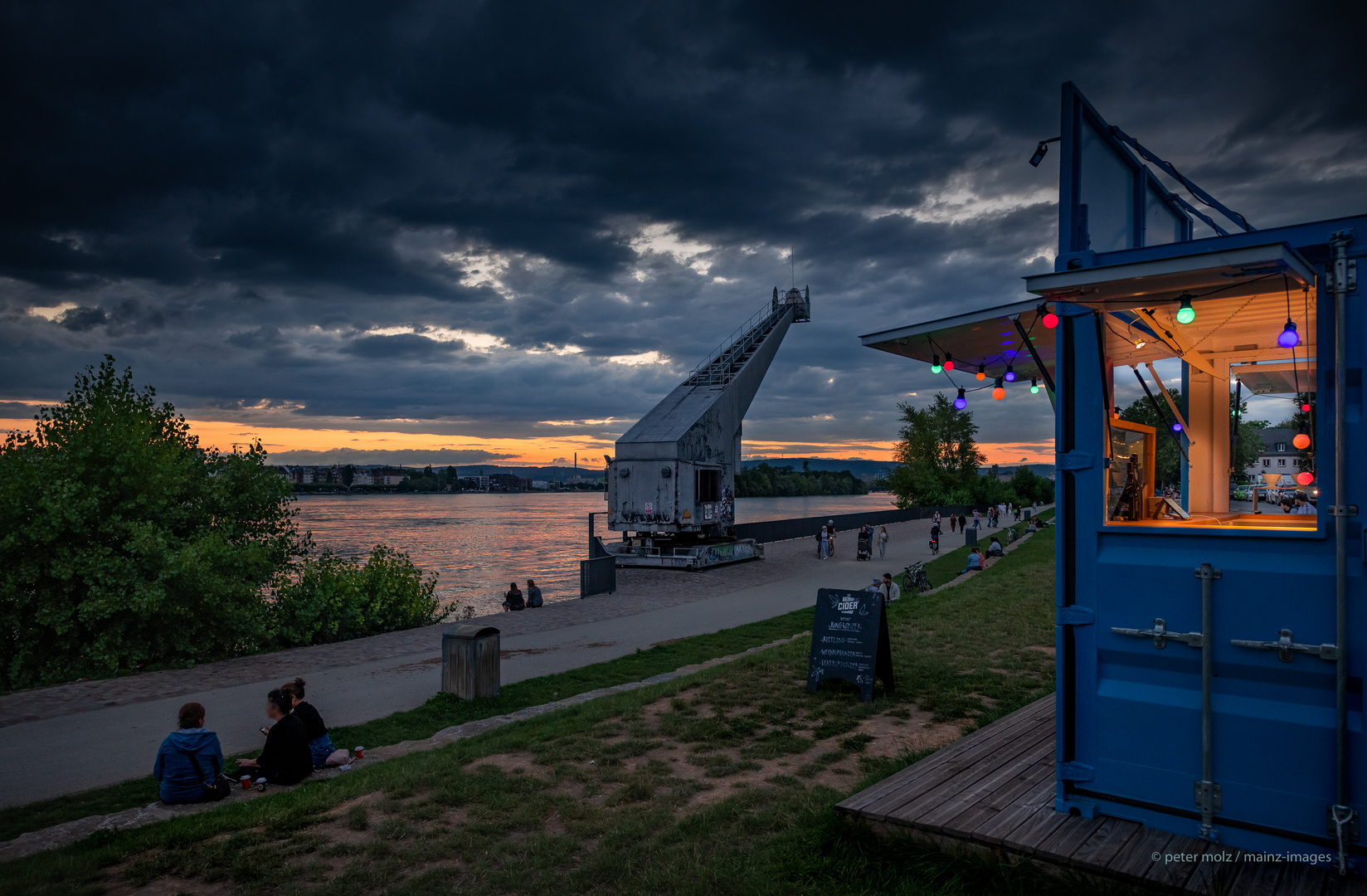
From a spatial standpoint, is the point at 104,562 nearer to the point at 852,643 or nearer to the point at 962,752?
the point at 852,643

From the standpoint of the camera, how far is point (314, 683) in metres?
10.2

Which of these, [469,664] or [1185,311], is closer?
[1185,311]

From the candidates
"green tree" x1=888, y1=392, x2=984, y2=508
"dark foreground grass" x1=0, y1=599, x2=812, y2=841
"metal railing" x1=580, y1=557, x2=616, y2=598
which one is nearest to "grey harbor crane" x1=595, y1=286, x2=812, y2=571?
"metal railing" x1=580, y1=557, x2=616, y2=598

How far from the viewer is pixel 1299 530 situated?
11.9 feet

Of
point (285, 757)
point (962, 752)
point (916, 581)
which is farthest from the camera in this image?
point (916, 581)

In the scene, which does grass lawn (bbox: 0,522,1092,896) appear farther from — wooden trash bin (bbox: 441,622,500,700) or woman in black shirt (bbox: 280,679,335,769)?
wooden trash bin (bbox: 441,622,500,700)

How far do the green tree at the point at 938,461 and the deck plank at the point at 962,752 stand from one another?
6928 centimetres

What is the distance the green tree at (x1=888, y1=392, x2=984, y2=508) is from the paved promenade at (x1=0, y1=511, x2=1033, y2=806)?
57886 millimetres

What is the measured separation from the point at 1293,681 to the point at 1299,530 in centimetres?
72

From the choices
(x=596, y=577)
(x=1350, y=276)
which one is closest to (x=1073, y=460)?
(x=1350, y=276)

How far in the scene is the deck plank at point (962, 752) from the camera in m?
4.43

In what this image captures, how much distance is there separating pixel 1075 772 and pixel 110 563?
549 inches

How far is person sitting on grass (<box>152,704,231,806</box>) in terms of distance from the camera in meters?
5.78

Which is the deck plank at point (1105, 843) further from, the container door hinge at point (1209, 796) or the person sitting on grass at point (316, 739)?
the person sitting on grass at point (316, 739)
